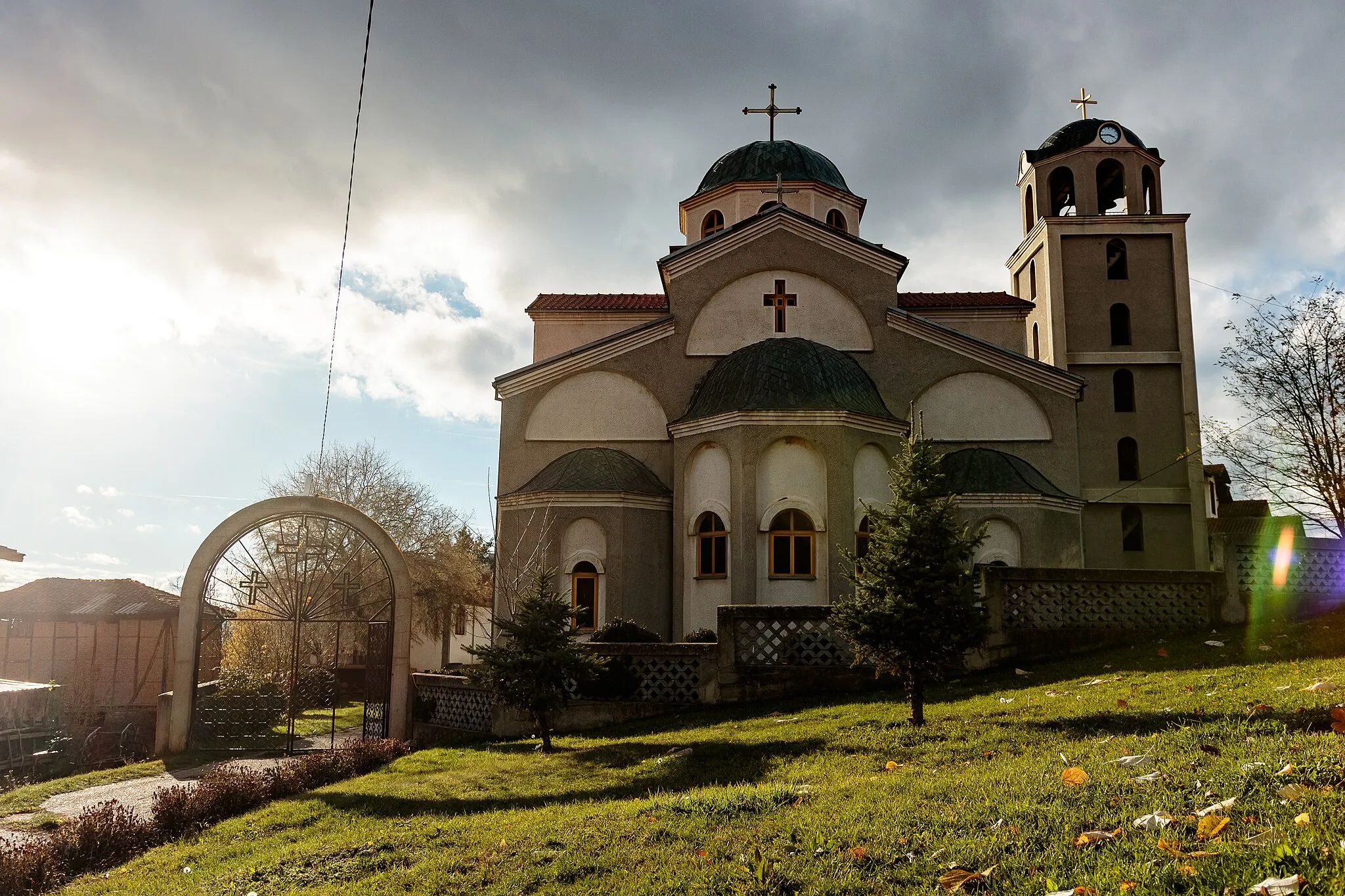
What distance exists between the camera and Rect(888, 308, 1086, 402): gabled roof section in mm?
23719

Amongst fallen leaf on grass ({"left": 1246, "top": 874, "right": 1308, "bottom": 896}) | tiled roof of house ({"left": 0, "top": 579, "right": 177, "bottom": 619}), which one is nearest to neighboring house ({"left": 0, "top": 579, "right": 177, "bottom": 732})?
tiled roof of house ({"left": 0, "top": 579, "right": 177, "bottom": 619})

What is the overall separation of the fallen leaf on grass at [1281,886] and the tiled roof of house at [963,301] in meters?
25.8

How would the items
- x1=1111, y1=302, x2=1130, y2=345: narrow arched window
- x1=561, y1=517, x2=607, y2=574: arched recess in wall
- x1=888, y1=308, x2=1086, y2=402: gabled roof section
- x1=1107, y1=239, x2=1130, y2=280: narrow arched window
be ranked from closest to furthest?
x1=561, y1=517, x2=607, y2=574: arched recess in wall
x1=888, y1=308, x2=1086, y2=402: gabled roof section
x1=1111, y1=302, x2=1130, y2=345: narrow arched window
x1=1107, y1=239, x2=1130, y2=280: narrow arched window

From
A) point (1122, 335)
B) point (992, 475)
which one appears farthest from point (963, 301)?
point (992, 475)

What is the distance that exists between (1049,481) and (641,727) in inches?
505

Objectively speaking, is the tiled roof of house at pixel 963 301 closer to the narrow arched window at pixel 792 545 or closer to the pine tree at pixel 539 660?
the narrow arched window at pixel 792 545

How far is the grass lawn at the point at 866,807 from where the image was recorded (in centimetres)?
559

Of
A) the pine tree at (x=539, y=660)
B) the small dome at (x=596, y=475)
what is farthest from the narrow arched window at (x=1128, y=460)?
the pine tree at (x=539, y=660)

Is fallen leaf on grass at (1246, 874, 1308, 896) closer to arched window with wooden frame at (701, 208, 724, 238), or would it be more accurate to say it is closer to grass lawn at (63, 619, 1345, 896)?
grass lawn at (63, 619, 1345, 896)

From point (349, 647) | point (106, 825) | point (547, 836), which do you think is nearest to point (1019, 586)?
point (547, 836)

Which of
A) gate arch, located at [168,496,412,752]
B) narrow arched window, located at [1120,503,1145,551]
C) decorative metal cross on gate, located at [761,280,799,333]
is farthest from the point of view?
narrow arched window, located at [1120,503,1145,551]

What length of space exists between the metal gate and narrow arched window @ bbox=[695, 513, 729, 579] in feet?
21.6

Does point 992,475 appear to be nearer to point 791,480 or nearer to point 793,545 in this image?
point 791,480

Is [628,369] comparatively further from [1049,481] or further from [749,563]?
[1049,481]
